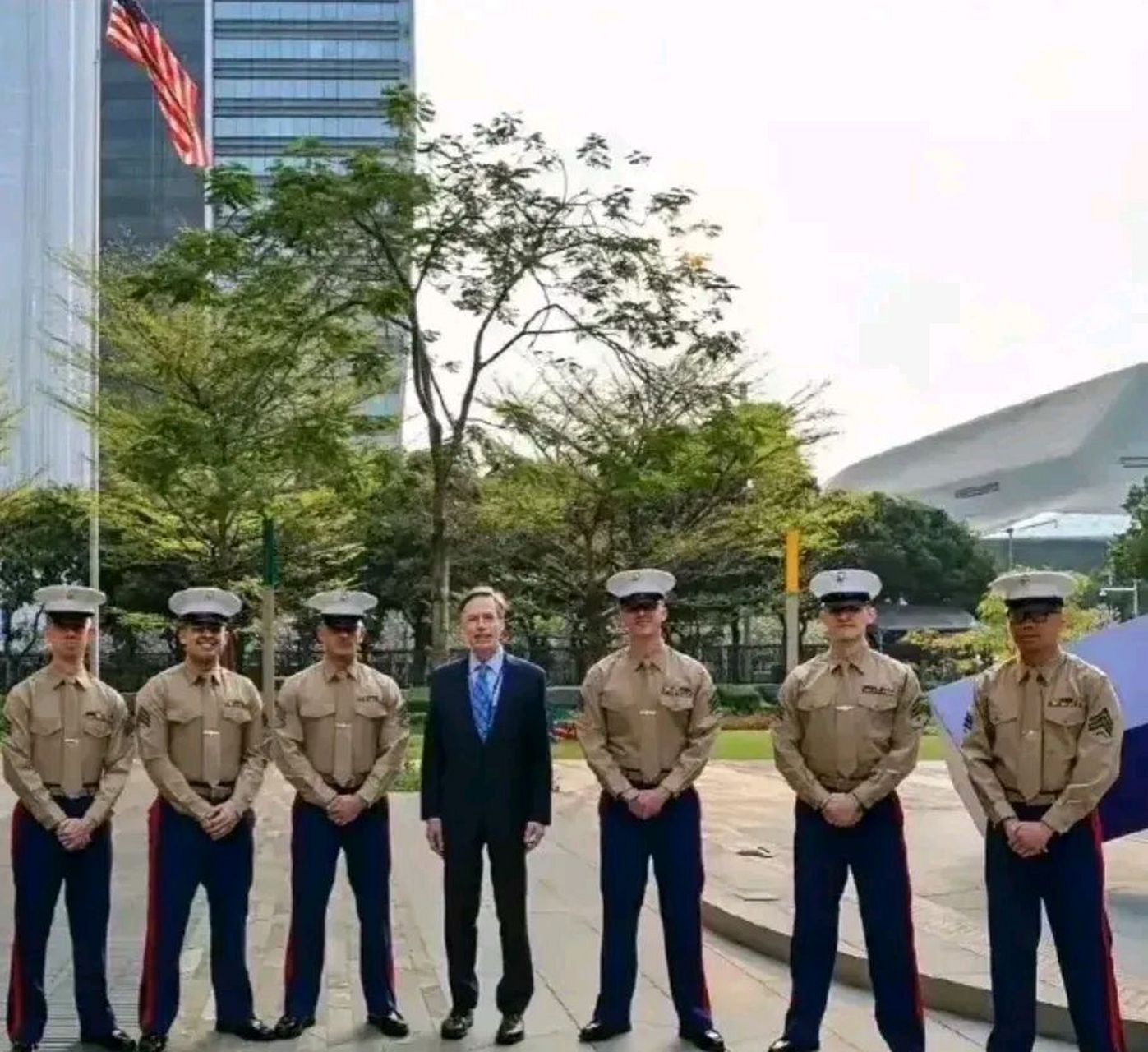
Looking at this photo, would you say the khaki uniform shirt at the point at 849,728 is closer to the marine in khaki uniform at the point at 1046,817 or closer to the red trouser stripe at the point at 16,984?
the marine in khaki uniform at the point at 1046,817

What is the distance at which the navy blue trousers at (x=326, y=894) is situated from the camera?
5898 millimetres

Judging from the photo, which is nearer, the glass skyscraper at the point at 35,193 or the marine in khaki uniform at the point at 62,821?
the marine in khaki uniform at the point at 62,821

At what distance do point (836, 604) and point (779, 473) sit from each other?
24140 millimetres

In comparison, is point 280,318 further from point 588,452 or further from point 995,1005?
point 995,1005

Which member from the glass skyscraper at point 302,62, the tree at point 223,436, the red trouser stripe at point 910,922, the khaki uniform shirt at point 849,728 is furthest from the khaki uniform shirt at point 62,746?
the glass skyscraper at point 302,62

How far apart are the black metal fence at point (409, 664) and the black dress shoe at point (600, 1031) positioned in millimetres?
27760

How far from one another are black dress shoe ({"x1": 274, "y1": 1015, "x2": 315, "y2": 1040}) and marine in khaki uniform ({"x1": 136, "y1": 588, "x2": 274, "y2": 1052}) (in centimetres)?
4

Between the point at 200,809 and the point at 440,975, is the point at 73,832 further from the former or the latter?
the point at 440,975

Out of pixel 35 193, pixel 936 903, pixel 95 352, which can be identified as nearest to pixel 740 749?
pixel 95 352

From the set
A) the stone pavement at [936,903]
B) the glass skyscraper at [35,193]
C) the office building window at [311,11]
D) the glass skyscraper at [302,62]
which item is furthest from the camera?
the office building window at [311,11]

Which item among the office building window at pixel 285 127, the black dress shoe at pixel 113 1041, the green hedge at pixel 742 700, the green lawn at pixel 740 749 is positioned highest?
the office building window at pixel 285 127

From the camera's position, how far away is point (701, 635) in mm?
38656

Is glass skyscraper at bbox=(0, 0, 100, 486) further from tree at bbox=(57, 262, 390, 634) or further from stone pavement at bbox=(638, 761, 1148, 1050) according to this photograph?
stone pavement at bbox=(638, 761, 1148, 1050)

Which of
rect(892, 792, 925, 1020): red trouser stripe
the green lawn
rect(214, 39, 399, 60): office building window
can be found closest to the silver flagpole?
the green lawn
